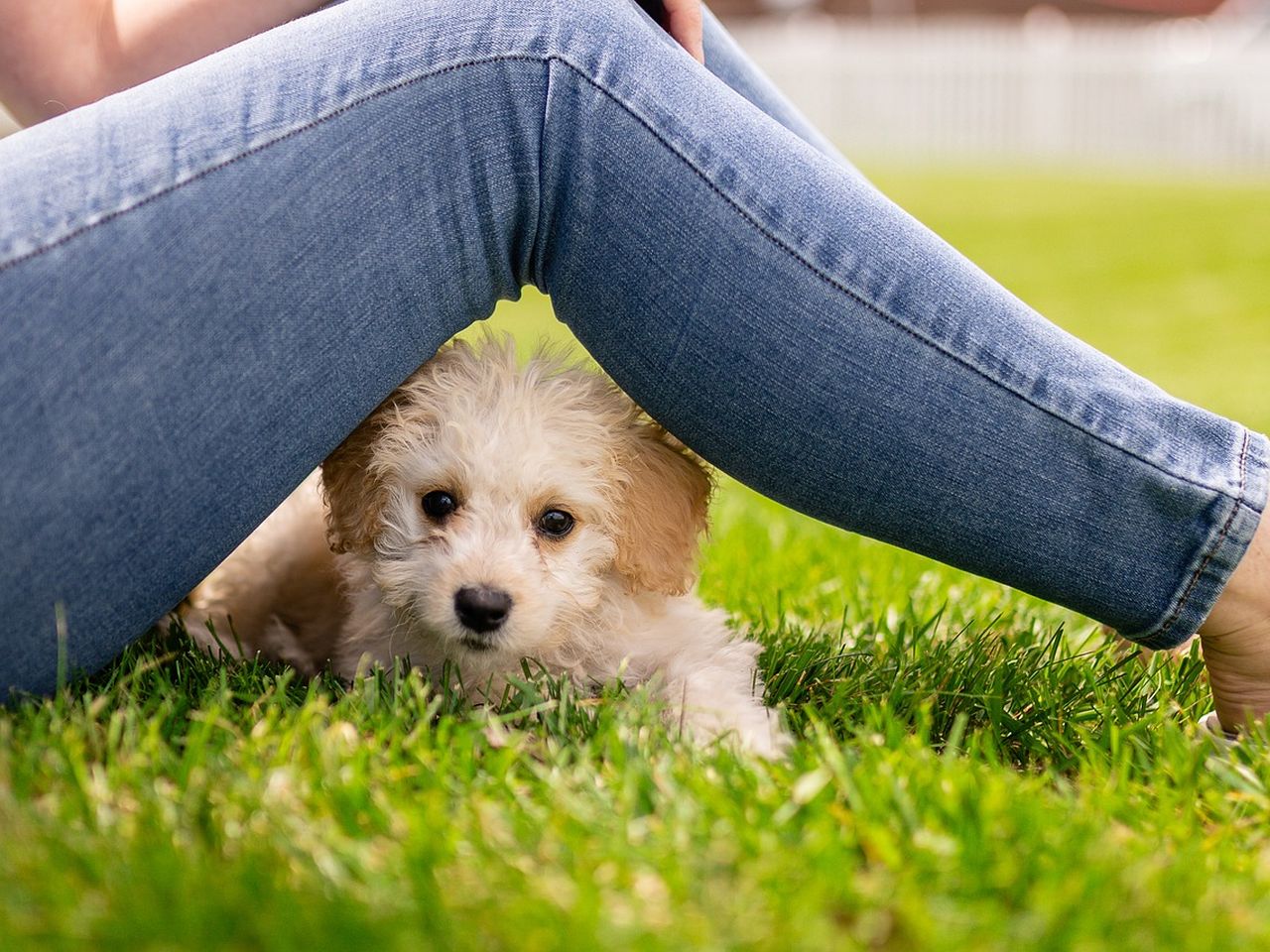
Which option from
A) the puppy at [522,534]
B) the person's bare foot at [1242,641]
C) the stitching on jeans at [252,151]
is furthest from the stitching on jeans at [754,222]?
the puppy at [522,534]

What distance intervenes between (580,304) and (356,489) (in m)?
0.58

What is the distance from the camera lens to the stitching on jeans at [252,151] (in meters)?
1.74

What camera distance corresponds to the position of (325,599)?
277 centimetres

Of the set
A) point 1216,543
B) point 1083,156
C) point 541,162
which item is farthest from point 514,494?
point 1083,156

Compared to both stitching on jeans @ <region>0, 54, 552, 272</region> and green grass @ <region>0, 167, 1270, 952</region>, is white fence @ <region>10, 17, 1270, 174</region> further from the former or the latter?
stitching on jeans @ <region>0, 54, 552, 272</region>

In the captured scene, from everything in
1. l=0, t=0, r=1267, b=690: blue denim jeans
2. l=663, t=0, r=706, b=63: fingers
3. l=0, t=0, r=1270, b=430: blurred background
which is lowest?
l=0, t=0, r=1270, b=430: blurred background

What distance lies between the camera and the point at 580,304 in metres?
2.04

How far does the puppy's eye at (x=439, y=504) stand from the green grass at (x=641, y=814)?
305 millimetres

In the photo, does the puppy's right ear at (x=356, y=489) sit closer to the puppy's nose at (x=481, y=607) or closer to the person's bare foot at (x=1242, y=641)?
the puppy's nose at (x=481, y=607)

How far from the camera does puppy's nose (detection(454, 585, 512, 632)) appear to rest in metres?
2.11

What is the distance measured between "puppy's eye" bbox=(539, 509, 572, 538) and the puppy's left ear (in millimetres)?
89

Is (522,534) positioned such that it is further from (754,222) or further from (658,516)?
(754,222)

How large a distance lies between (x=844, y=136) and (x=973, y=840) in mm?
19936

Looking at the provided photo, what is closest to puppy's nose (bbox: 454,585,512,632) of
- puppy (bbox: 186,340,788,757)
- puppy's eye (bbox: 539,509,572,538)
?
puppy (bbox: 186,340,788,757)
